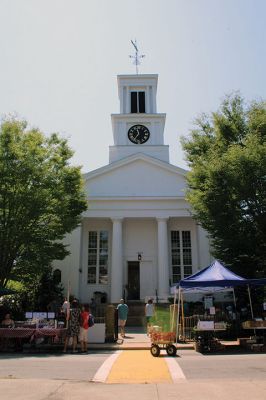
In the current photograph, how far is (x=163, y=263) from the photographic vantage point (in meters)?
27.1

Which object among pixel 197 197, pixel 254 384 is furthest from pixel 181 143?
pixel 254 384

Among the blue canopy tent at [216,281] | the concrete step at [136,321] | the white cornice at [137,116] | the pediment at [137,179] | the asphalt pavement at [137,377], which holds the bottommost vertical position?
the asphalt pavement at [137,377]

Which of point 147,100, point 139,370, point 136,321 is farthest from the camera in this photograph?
point 147,100

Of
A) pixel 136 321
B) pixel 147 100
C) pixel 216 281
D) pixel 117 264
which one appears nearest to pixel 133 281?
pixel 117 264

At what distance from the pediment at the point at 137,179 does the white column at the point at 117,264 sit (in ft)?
8.42

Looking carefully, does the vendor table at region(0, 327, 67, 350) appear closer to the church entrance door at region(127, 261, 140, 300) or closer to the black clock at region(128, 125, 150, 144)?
the church entrance door at region(127, 261, 140, 300)

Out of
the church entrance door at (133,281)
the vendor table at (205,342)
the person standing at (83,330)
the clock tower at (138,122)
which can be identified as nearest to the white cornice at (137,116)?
the clock tower at (138,122)

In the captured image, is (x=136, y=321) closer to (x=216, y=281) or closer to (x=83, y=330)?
(x=83, y=330)

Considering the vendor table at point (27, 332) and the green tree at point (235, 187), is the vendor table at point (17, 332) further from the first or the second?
the green tree at point (235, 187)

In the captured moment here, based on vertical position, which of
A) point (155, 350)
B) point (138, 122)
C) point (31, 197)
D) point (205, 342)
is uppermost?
point (138, 122)

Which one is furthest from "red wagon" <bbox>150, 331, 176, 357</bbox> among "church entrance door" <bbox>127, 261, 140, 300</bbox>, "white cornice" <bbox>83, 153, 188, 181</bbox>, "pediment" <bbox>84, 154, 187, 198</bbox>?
"white cornice" <bbox>83, 153, 188, 181</bbox>

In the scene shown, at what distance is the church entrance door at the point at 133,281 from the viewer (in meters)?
28.9

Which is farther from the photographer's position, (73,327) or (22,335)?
(22,335)

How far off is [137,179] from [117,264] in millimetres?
6531
